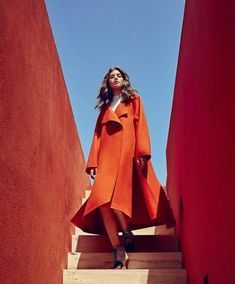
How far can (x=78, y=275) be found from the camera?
3.31m

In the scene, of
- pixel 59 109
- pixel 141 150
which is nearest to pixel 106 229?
pixel 141 150

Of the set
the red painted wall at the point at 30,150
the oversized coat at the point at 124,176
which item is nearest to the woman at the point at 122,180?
the oversized coat at the point at 124,176

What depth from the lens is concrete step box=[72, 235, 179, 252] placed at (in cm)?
393

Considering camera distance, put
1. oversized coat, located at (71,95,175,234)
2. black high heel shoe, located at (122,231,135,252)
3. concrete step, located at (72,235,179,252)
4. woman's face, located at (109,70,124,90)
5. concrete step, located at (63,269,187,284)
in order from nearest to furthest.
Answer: concrete step, located at (63,269,187,284) → oversized coat, located at (71,95,175,234) → black high heel shoe, located at (122,231,135,252) → concrete step, located at (72,235,179,252) → woman's face, located at (109,70,124,90)

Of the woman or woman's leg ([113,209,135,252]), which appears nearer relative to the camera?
the woman

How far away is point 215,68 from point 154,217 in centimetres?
180

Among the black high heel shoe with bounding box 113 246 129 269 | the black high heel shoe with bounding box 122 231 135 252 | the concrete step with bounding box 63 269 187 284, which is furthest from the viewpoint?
the black high heel shoe with bounding box 122 231 135 252

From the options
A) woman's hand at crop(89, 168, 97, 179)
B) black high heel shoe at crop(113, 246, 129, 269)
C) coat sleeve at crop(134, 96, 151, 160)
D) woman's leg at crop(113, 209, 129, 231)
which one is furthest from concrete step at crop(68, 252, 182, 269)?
coat sleeve at crop(134, 96, 151, 160)

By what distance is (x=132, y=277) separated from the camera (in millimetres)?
3236

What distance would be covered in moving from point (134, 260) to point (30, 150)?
1537 millimetres

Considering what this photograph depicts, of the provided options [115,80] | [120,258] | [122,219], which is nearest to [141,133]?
[115,80]

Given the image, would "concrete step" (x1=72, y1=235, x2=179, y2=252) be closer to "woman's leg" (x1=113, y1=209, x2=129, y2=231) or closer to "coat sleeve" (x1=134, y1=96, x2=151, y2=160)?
"woman's leg" (x1=113, y1=209, x2=129, y2=231)

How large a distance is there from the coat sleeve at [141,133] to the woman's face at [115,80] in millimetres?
209

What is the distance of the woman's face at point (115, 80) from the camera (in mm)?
4055
